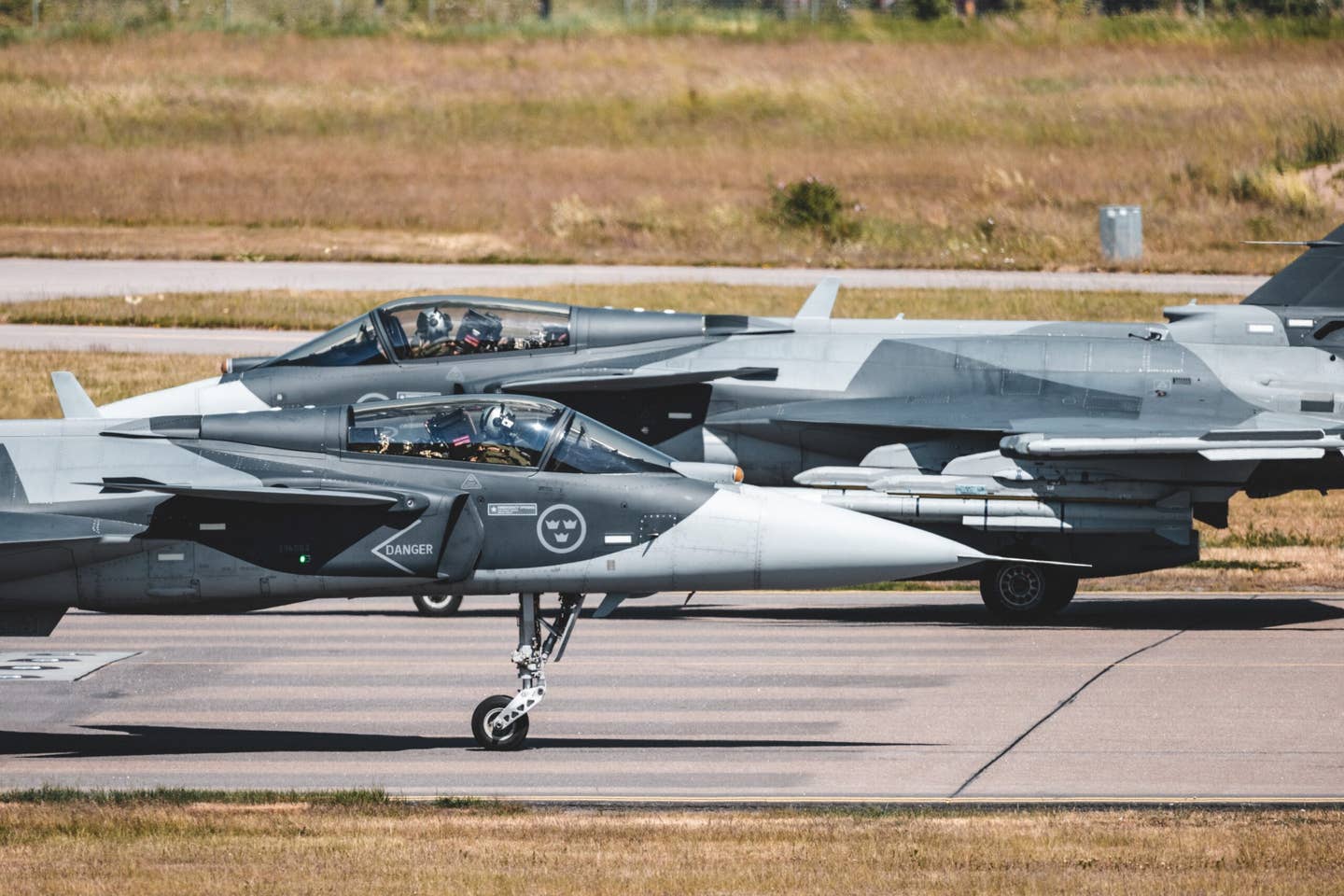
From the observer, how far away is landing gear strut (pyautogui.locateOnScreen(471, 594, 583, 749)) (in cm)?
1252

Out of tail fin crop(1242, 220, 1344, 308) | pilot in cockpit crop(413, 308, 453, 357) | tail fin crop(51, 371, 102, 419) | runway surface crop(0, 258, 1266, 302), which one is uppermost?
tail fin crop(1242, 220, 1344, 308)

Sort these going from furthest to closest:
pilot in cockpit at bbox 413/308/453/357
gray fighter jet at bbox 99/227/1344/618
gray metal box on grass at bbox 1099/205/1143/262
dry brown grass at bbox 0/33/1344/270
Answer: dry brown grass at bbox 0/33/1344/270, gray metal box on grass at bbox 1099/205/1143/262, pilot in cockpit at bbox 413/308/453/357, gray fighter jet at bbox 99/227/1344/618

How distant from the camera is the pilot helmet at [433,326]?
728 inches

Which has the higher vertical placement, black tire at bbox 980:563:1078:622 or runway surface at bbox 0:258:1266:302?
runway surface at bbox 0:258:1266:302

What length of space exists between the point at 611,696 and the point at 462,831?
3.87 meters

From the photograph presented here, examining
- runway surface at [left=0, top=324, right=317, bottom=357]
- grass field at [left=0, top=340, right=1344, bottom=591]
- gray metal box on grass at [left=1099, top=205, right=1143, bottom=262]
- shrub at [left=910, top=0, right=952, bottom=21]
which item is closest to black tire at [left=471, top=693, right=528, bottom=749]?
grass field at [left=0, top=340, right=1344, bottom=591]

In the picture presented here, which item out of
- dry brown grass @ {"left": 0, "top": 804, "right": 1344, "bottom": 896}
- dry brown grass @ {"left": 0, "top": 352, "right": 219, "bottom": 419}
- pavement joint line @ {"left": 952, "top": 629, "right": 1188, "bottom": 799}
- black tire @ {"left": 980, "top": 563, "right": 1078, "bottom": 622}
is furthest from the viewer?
dry brown grass @ {"left": 0, "top": 352, "right": 219, "bottom": 419}

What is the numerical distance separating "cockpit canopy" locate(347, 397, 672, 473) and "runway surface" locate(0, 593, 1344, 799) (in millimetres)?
2040

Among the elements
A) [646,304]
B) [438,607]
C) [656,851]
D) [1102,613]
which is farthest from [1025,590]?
[646,304]

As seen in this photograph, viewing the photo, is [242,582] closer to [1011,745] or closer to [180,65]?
[1011,745]

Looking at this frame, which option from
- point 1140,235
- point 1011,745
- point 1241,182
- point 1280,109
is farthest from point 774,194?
point 1011,745

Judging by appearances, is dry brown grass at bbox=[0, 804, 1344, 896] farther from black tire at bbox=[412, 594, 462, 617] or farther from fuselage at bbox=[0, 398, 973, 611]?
black tire at bbox=[412, 594, 462, 617]

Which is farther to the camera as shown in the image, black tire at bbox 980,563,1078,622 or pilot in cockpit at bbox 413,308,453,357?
pilot in cockpit at bbox 413,308,453,357

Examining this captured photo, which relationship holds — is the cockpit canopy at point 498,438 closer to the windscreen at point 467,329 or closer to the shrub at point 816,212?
the windscreen at point 467,329
